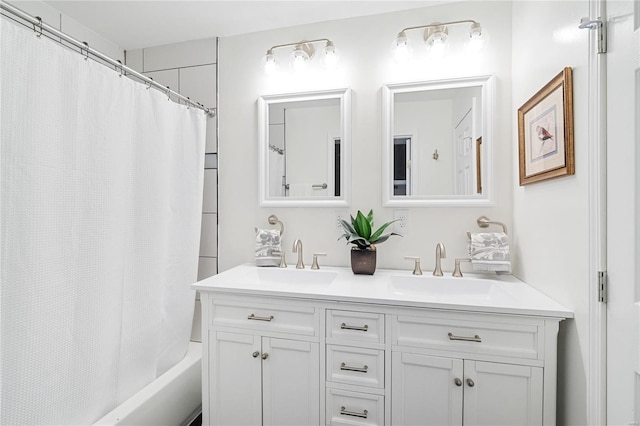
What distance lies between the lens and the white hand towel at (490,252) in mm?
1448

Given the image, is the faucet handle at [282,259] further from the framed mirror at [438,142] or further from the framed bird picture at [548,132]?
the framed bird picture at [548,132]

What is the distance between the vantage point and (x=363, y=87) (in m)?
1.72

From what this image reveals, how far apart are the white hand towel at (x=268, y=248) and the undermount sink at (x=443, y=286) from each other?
659mm

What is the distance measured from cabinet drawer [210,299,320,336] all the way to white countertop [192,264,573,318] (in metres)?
0.07

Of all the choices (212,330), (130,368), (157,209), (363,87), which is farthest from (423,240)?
(130,368)

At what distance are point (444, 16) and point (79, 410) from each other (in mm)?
2425

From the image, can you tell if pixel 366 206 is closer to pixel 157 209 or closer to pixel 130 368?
pixel 157 209

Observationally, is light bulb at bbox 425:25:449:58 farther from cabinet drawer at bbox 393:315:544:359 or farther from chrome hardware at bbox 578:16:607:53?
cabinet drawer at bbox 393:315:544:359

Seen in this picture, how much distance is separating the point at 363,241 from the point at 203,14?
1.55 metres

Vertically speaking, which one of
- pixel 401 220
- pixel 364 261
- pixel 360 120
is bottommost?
pixel 364 261

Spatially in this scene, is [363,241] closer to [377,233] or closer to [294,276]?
[377,233]

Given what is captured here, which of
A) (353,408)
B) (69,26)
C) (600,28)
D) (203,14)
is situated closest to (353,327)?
(353,408)

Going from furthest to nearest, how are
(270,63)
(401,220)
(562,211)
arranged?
(270,63) < (401,220) < (562,211)

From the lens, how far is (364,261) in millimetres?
1559
